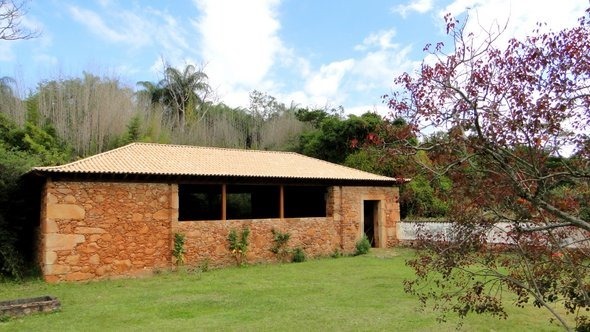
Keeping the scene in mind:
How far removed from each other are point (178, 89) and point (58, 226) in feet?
81.7

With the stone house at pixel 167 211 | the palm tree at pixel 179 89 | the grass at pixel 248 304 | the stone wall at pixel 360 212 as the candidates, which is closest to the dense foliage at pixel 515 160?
the grass at pixel 248 304

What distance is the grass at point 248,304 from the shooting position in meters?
7.26

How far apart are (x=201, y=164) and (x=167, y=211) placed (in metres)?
2.23

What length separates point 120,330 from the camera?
6.99m

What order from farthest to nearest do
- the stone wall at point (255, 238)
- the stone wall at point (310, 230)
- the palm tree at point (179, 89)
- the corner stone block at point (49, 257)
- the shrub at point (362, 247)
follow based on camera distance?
the palm tree at point (179, 89) → the shrub at point (362, 247) → the stone wall at point (310, 230) → the stone wall at point (255, 238) → the corner stone block at point (49, 257)

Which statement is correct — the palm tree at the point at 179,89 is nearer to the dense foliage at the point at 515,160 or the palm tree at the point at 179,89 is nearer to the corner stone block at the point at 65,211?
the corner stone block at the point at 65,211

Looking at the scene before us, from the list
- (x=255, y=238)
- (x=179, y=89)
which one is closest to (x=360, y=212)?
(x=255, y=238)

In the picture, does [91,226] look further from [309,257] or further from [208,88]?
[208,88]

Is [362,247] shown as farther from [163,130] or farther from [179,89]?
[179,89]

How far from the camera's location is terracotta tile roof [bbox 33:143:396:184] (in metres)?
12.5

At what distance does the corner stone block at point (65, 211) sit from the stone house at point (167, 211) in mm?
23

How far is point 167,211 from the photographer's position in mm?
13297

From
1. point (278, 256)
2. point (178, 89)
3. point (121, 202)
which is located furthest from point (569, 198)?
point (178, 89)

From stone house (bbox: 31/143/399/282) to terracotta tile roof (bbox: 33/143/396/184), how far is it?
33 mm
